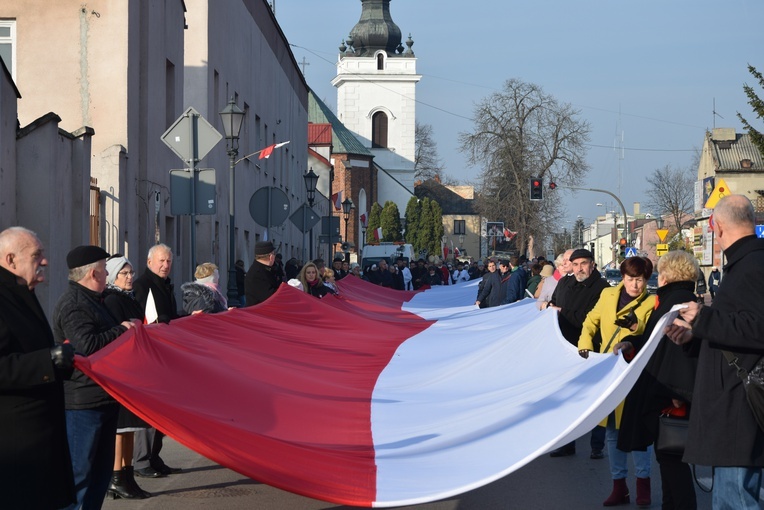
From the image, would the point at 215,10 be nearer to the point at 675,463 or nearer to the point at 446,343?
the point at 446,343

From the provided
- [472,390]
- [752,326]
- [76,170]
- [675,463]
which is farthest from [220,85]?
[752,326]

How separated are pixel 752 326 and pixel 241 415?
380 centimetres

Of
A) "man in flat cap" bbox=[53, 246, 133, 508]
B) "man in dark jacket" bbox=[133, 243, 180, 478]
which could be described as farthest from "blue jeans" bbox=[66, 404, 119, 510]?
"man in dark jacket" bbox=[133, 243, 180, 478]

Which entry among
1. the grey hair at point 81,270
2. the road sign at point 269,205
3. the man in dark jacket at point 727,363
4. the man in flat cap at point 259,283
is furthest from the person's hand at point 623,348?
the road sign at point 269,205

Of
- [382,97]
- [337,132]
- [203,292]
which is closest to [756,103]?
[203,292]

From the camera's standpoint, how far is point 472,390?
9.61m

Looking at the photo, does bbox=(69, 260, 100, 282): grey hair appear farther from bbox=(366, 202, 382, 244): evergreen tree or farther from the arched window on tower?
the arched window on tower

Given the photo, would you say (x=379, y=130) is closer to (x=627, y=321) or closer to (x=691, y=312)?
(x=627, y=321)

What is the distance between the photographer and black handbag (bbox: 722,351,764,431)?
18.8ft

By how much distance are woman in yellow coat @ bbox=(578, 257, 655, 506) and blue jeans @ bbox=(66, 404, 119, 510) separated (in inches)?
138

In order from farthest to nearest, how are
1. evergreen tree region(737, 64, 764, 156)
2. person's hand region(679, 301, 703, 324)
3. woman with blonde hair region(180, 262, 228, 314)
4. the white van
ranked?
the white van < evergreen tree region(737, 64, 764, 156) < woman with blonde hair region(180, 262, 228, 314) < person's hand region(679, 301, 703, 324)

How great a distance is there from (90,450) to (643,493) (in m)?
4.22

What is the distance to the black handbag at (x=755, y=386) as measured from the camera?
18.8ft

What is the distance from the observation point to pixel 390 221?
115312 mm
